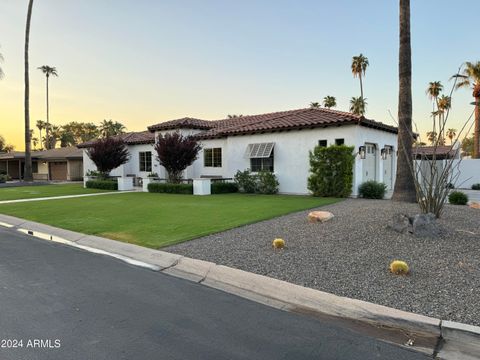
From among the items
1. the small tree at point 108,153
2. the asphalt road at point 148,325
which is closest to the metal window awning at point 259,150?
the small tree at point 108,153

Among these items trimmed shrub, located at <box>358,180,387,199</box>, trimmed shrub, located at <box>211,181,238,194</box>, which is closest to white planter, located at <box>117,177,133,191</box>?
trimmed shrub, located at <box>211,181,238,194</box>

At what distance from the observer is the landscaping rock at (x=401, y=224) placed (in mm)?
7152

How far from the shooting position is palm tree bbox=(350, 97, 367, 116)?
5044 cm

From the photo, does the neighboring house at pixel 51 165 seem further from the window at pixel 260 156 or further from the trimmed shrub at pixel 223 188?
the window at pixel 260 156

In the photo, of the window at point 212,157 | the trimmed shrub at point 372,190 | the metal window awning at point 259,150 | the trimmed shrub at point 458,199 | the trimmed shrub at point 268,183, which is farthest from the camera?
the window at point 212,157

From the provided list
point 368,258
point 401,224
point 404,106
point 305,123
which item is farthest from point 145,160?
point 368,258

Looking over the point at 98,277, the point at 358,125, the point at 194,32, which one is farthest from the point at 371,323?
the point at 194,32

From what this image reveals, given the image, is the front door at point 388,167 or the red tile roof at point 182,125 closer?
the front door at point 388,167

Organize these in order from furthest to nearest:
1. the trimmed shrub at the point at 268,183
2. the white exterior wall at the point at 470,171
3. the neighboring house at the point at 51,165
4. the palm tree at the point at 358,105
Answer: the palm tree at the point at 358,105 < the neighboring house at the point at 51,165 < the white exterior wall at the point at 470,171 < the trimmed shrub at the point at 268,183

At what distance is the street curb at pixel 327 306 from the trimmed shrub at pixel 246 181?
12.5 m

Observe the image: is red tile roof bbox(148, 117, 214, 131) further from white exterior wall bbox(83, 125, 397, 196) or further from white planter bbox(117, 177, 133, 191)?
white planter bbox(117, 177, 133, 191)

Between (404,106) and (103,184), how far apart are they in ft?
65.6

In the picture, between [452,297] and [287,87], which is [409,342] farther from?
[287,87]

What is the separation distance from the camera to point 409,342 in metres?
3.53
